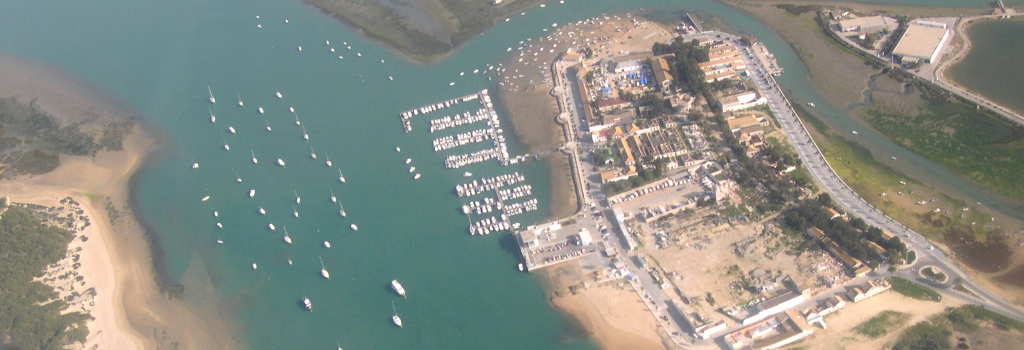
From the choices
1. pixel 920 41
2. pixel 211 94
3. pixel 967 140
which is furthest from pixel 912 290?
pixel 211 94

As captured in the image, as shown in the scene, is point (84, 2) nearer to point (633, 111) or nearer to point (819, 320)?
point (633, 111)

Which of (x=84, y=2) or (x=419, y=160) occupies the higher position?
(x=84, y=2)

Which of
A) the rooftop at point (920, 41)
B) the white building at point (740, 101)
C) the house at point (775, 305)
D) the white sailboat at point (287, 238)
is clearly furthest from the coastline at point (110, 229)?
the rooftop at point (920, 41)

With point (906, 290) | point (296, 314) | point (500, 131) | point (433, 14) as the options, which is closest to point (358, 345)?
point (296, 314)

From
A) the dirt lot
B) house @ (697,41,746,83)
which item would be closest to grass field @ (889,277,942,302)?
the dirt lot

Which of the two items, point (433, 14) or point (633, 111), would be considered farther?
point (433, 14)

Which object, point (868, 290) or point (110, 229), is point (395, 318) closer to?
point (110, 229)
